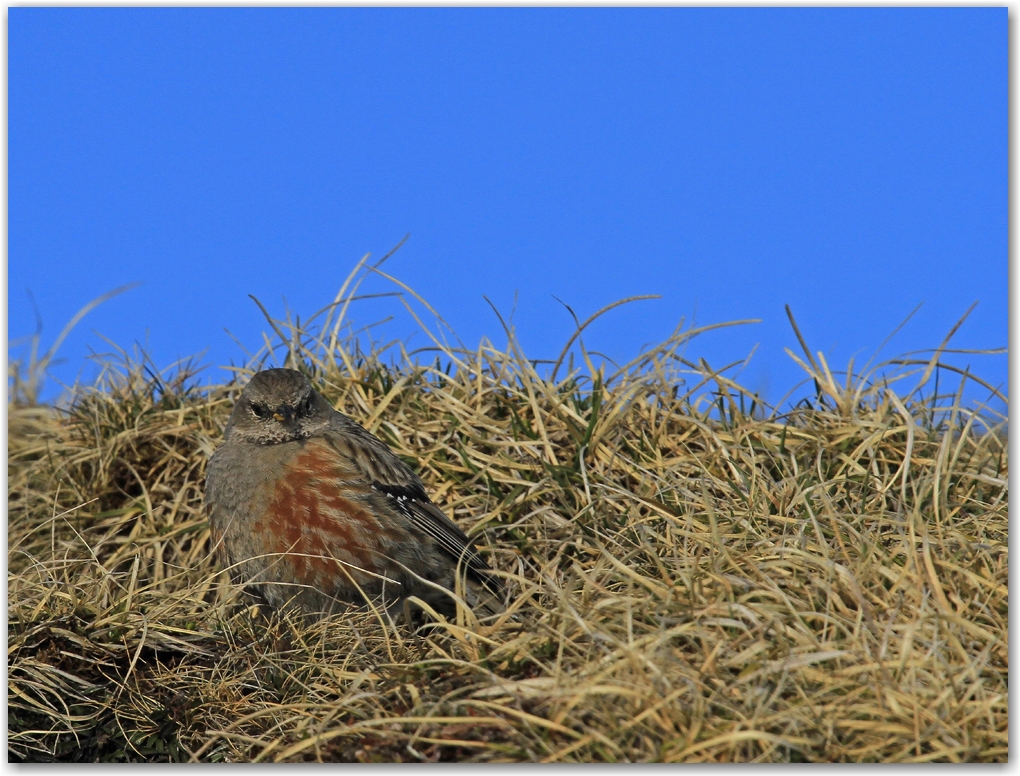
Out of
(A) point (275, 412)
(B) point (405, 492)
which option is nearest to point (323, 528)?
(B) point (405, 492)

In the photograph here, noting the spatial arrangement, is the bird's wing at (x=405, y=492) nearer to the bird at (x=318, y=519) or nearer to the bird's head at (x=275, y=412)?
the bird at (x=318, y=519)

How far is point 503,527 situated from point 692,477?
1.19 m

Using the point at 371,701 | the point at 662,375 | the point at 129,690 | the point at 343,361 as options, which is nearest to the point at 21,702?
the point at 129,690

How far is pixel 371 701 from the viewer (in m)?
4.32

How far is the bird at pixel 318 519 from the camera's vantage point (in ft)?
19.2

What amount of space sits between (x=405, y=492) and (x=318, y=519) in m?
0.60

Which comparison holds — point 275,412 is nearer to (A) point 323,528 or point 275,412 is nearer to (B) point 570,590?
(A) point 323,528

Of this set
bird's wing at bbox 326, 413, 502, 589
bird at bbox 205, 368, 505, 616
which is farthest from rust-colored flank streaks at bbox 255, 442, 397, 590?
bird's wing at bbox 326, 413, 502, 589

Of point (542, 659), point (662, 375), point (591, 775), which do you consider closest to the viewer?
point (591, 775)

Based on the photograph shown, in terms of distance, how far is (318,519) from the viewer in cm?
596

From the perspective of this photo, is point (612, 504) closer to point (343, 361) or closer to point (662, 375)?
point (662, 375)

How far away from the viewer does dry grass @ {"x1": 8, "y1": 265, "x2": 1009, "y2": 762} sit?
3.89 metres

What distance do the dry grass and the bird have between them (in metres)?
0.28

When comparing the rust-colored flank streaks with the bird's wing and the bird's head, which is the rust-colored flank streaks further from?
the bird's head
